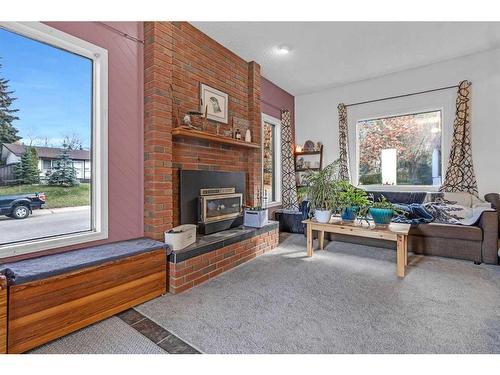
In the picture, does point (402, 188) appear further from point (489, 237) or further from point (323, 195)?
point (323, 195)

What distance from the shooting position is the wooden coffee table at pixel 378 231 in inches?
98.7

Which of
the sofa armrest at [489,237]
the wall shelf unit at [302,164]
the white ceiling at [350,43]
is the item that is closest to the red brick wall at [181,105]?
the white ceiling at [350,43]

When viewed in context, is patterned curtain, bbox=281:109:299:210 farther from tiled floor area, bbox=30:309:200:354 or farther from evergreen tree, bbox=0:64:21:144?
evergreen tree, bbox=0:64:21:144

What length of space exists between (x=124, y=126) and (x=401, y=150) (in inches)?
172

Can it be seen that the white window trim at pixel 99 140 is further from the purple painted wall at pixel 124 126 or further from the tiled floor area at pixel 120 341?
the tiled floor area at pixel 120 341

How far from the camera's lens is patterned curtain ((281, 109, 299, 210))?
502cm

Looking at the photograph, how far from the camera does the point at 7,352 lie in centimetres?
136

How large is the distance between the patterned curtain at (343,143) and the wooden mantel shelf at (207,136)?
6.61 feet

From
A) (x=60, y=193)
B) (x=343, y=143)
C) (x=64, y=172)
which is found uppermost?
(x=343, y=143)

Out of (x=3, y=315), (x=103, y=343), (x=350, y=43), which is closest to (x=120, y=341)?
(x=103, y=343)

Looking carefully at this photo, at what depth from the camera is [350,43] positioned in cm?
333

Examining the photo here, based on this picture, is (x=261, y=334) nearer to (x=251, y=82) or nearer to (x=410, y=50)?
(x=251, y=82)

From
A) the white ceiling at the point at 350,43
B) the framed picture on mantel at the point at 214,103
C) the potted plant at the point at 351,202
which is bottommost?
the potted plant at the point at 351,202
